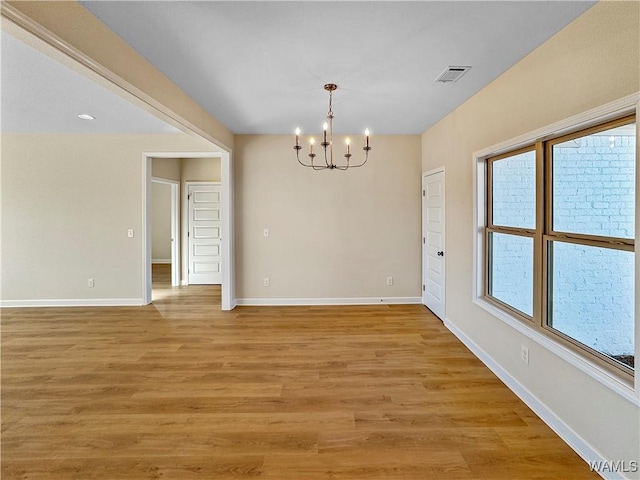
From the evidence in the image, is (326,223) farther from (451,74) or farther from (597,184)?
(597,184)

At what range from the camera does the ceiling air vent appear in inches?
103

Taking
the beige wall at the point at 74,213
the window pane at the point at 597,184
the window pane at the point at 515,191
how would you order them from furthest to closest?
the beige wall at the point at 74,213 < the window pane at the point at 515,191 < the window pane at the point at 597,184

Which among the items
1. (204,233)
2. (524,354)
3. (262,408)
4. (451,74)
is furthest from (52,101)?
(524,354)

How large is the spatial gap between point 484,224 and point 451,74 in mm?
1506

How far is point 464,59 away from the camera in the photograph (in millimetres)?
2447

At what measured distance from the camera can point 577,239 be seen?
2020mm

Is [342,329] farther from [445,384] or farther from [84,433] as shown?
[84,433]

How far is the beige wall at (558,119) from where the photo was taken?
1619mm

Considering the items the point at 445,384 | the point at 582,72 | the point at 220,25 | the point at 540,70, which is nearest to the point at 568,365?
the point at 445,384

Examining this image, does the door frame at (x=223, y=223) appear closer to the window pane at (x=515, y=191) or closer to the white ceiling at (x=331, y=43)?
the white ceiling at (x=331, y=43)

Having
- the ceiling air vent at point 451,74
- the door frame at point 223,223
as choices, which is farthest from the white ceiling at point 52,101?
the ceiling air vent at point 451,74

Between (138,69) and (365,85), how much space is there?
1.92 meters

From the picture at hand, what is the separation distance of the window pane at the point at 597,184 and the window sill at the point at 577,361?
2.51 ft

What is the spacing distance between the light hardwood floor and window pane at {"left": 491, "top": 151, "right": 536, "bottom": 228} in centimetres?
142
